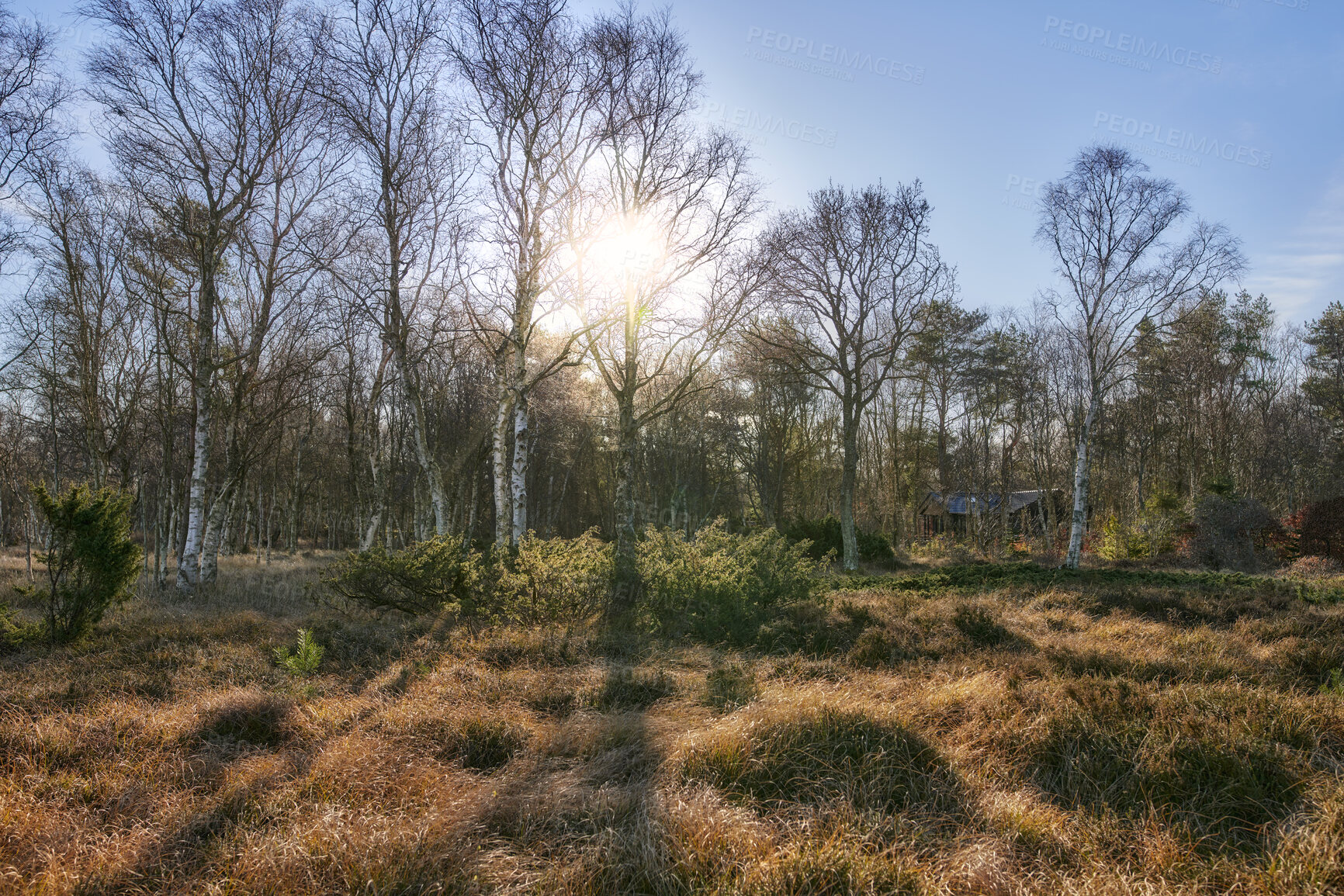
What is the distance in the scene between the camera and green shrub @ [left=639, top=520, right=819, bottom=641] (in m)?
7.64

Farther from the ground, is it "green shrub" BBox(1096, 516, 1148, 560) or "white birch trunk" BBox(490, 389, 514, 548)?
"white birch trunk" BBox(490, 389, 514, 548)

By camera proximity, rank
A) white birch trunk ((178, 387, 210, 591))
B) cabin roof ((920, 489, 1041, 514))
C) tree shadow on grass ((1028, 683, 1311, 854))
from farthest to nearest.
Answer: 1. cabin roof ((920, 489, 1041, 514))
2. white birch trunk ((178, 387, 210, 591))
3. tree shadow on grass ((1028, 683, 1311, 854))

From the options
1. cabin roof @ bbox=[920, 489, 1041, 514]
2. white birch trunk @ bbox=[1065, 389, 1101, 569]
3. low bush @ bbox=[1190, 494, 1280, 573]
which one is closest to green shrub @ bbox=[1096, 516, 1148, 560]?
low bush @ bbox=[1190, 494, 1280, 573]

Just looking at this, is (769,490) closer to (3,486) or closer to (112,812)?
(112,812)

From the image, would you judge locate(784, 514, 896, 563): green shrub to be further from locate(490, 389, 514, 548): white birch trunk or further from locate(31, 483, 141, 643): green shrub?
locate(31, 483, 141, 643): green shrub

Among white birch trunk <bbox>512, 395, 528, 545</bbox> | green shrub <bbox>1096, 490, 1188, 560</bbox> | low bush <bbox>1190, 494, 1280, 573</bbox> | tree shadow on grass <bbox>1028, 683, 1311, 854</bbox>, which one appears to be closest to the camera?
tree shadow on grass <bbox>1028, 683, 1311, 854</bbox>

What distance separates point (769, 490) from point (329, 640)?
2112cm

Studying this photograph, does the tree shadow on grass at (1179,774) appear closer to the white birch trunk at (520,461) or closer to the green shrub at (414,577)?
the green shrub at (414,577)

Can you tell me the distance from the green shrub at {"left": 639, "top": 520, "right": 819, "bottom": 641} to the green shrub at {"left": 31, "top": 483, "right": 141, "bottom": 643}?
5.59 meters

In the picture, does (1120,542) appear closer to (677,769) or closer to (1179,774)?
(1179,774)

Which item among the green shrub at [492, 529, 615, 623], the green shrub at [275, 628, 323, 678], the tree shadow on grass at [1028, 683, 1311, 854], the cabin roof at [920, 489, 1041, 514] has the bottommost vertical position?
the tree shadow on grass at [1028, 683, 1311, 854]

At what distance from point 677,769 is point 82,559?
21.4 feet

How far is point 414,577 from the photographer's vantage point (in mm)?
8414

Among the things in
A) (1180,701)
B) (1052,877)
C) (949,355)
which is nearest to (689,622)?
(1180,701)
